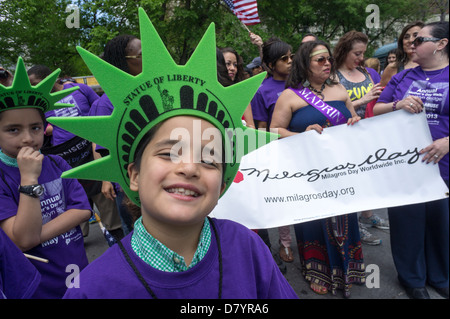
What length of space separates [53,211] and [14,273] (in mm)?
512

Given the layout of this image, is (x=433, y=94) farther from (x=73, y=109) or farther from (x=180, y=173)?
(x=73, y=109)

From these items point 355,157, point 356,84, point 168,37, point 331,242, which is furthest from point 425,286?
point 168,37

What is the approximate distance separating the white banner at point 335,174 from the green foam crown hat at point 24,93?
4.88 ft

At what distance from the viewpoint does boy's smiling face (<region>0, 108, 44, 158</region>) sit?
1.79m

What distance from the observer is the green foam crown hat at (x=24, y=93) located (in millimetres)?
1718

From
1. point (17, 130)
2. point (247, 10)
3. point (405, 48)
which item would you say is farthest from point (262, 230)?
point (247, 10)

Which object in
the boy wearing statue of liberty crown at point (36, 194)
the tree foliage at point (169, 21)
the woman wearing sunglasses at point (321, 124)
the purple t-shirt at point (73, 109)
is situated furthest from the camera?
the tree foliage at point (169, 21)

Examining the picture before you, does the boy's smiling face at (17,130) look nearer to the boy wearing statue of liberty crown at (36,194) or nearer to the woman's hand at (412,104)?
the boy wearing statue of liberty crown at (36,194)

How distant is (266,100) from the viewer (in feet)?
11.7

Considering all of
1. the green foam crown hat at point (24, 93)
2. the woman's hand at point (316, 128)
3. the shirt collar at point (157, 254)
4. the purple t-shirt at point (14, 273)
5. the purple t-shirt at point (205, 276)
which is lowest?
the purple t-shirt at point (14, 273)

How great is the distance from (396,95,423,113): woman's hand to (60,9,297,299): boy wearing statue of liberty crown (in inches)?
80.9

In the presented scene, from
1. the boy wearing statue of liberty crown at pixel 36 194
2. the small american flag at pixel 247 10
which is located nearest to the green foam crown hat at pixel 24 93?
the boy wearing statue of liberty crown at pixel 36 194

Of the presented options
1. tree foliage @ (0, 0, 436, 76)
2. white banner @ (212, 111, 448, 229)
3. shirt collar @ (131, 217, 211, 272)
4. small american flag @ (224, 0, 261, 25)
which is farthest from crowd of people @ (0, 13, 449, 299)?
tree foliage @ (0, 0, 436, 76)
